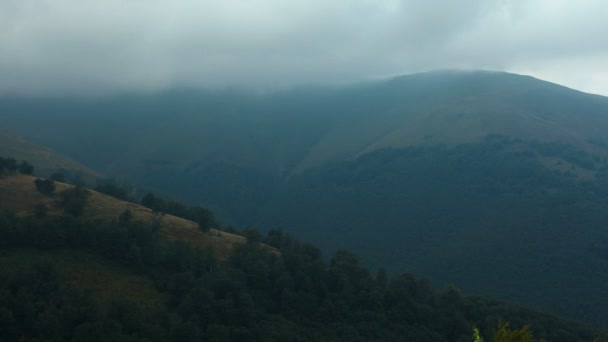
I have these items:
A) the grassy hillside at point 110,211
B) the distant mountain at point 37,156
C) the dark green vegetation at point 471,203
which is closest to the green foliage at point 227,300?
the grassy hillside at point 110,211

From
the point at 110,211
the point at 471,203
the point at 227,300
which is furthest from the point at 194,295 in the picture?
the point at 471,203

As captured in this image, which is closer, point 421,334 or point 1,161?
point 421,334

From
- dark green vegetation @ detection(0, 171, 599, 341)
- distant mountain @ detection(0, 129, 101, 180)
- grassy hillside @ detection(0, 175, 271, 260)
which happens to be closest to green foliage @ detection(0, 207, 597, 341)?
dark green vegetation @ detection(0, 171, 599, 341)

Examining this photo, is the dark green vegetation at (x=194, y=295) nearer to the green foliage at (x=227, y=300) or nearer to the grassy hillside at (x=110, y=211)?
the green foliage at (x=227, y=300)

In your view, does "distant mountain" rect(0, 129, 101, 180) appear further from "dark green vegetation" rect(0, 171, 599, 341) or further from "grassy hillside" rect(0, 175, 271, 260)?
"dark green vegetation" rect(0, 171, 599, 341)

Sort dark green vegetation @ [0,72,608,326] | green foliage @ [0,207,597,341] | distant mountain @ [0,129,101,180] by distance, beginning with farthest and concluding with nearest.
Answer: distant mountain @ [0,129,101,180] → dark green vegetation @ [0,72,608,326] → green foliage @ [0,207,597,341]

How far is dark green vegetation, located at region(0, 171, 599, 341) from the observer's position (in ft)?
140

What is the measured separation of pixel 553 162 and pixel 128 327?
146 meters

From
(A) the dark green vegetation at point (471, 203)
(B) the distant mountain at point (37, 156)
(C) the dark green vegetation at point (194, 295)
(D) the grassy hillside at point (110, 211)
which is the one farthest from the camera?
(B) the distant mountain at point (37, 156)

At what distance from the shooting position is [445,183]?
163625 mm

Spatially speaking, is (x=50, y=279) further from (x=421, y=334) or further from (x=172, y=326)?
(x=421, y=334)

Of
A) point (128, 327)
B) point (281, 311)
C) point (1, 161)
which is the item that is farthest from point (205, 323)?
point (1, 161)

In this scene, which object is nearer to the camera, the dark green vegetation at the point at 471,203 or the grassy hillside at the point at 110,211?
the grassy hillside at the point at 110,211

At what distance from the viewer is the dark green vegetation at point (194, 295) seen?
140ft
